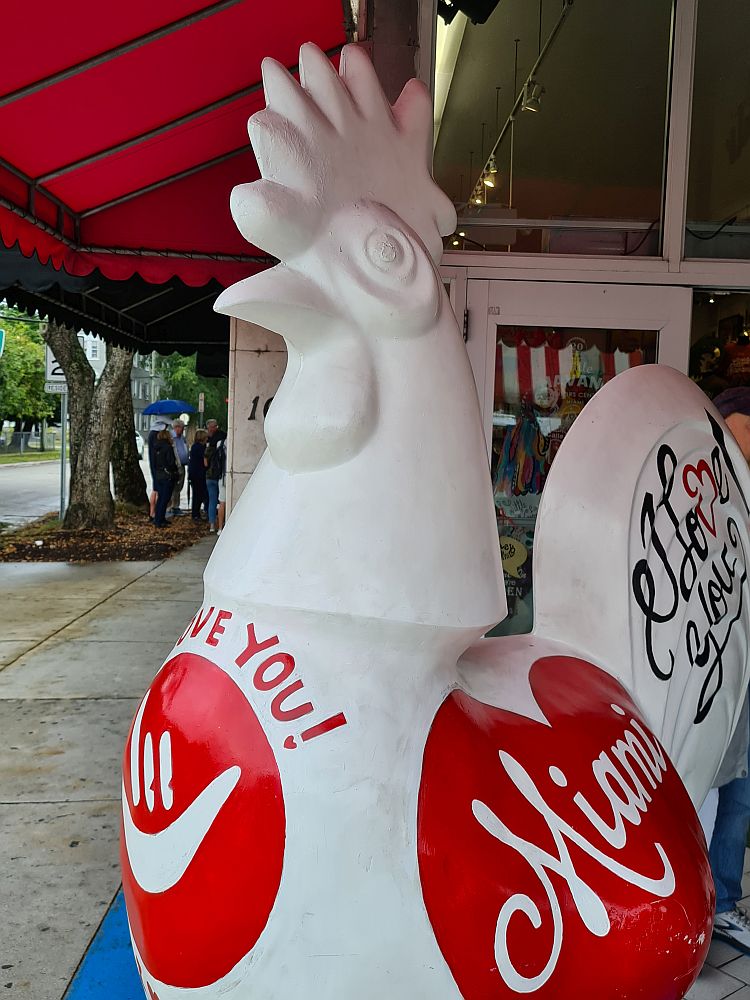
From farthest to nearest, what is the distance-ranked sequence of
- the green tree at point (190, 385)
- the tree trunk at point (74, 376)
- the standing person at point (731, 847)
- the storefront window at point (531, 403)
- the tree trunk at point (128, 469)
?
the green tree at point (190, 385), the tree trunk at point (128, 469), the tree trunk at point (74, 376), the storefront window at point (531, 403), the standing person at point (731, 847)

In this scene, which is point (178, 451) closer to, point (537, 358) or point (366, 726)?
point (537, 358)

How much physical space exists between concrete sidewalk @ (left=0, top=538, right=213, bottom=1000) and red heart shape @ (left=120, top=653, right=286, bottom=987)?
178 centimetres

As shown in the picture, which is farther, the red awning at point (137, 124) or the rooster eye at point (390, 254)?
the red awning at point (137, 124)

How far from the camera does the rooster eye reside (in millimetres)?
1093

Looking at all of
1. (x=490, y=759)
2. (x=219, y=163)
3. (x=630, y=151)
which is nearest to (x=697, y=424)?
(x=490, y=759)

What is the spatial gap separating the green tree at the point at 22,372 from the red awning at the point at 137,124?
104 ft

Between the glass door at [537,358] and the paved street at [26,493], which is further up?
the glass door at [537,358]

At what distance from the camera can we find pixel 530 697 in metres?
1.22

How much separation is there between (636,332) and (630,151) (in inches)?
42.8

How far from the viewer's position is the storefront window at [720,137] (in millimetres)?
4242

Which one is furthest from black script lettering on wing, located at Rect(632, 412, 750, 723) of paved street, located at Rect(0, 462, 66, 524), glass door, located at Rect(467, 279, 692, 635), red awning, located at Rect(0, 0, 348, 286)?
paved street, located at Rect(0, 462, 66, 524)

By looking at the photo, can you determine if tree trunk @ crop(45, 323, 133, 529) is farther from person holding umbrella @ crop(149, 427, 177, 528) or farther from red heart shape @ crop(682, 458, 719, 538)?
red heart shape @ crop(682, 458, 719, 538)

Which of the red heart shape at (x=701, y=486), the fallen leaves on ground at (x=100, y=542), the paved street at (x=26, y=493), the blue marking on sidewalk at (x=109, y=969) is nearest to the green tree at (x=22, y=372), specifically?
the paved street at (x=26, y=493)

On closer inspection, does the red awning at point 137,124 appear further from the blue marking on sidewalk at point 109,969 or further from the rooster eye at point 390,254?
the blue marking on sidewalk at point 109,969
